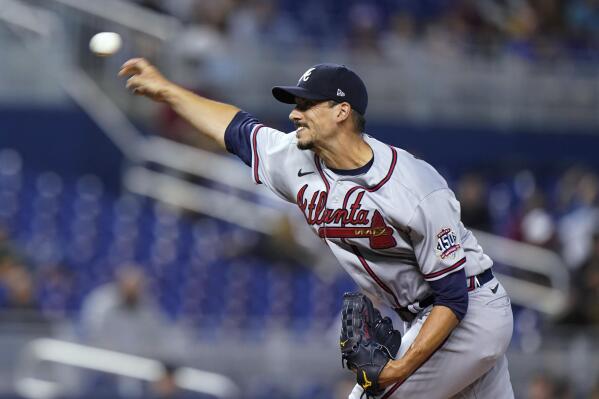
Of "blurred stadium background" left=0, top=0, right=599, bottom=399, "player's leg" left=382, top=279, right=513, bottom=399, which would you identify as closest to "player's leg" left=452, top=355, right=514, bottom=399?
"player's leg" left=382, top=279, right=513, bottom=399

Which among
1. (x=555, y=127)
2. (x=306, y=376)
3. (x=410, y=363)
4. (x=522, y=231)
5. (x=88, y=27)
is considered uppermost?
(x=88, y=27)

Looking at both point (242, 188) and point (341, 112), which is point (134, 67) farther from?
point (242, 188)

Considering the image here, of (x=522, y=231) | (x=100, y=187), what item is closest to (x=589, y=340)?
(x=522, y=231)

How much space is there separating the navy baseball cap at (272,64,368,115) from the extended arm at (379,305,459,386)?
0.88m

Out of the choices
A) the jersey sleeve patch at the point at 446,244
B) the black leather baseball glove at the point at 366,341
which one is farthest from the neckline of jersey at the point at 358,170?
the black leather baseball glove at the point at 366,341

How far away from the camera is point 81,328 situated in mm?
10414

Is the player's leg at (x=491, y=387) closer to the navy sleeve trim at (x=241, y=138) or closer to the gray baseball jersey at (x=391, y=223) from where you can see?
the gray baseball jersey at (x=391, y=223)

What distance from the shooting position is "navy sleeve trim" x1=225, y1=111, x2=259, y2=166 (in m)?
5.84

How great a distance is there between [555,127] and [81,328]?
707 centimetres

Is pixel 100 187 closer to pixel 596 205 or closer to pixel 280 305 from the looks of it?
pixel 280 305

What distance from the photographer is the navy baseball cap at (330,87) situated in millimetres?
5371

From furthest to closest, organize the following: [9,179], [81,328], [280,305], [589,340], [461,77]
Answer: [461,77] → [9,179] → [280,305] → [589,340] → [81,328]

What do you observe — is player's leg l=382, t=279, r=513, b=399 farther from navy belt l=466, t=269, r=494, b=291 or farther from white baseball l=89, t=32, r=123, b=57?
white baseball l=89, t=32, r=123, b=57

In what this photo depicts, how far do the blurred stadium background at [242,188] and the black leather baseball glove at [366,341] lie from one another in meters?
3.79
